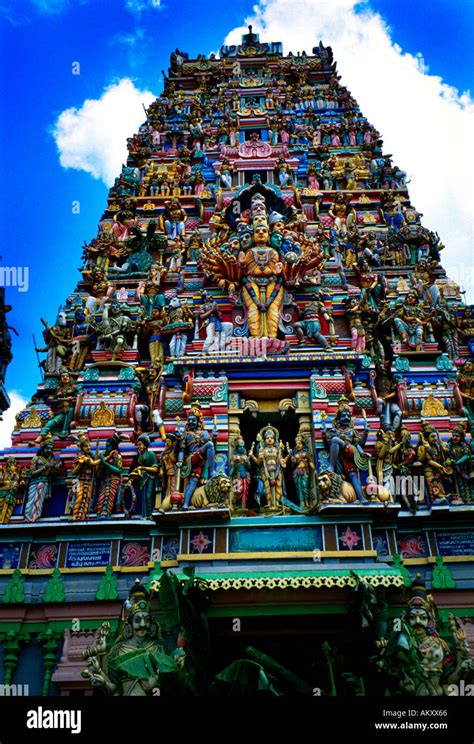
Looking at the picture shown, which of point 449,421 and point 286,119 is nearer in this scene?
point 449,421

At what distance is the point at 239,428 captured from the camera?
14141 mm

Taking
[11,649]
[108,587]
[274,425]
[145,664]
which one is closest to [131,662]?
[145,664]

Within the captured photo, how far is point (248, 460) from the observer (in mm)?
13266

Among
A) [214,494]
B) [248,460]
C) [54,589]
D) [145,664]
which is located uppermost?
[248,460]

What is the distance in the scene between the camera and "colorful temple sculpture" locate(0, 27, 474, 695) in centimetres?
1076

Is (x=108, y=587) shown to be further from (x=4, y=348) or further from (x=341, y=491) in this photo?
(x=4, y=348)

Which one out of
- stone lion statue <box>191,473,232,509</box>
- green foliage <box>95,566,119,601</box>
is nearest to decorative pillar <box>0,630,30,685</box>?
green foliage <box>95,566,119,601</box>

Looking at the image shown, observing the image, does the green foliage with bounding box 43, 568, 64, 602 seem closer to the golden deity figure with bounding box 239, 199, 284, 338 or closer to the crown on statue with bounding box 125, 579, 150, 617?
the crown on statue with bounding box 125, 579, 150, 617

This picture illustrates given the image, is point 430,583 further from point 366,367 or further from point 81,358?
point 81,358

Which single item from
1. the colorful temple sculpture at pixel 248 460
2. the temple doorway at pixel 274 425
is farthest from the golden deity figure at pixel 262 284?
the temple doorway at pixel 274 425

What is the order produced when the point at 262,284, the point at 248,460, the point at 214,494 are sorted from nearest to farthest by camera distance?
the point at 214,494 → the point at 248,460 → the point at 262,284

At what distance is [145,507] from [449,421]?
20.7ft

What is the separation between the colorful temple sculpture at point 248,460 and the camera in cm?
1076

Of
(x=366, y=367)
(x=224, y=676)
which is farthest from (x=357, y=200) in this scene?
(x=224, y=676)
